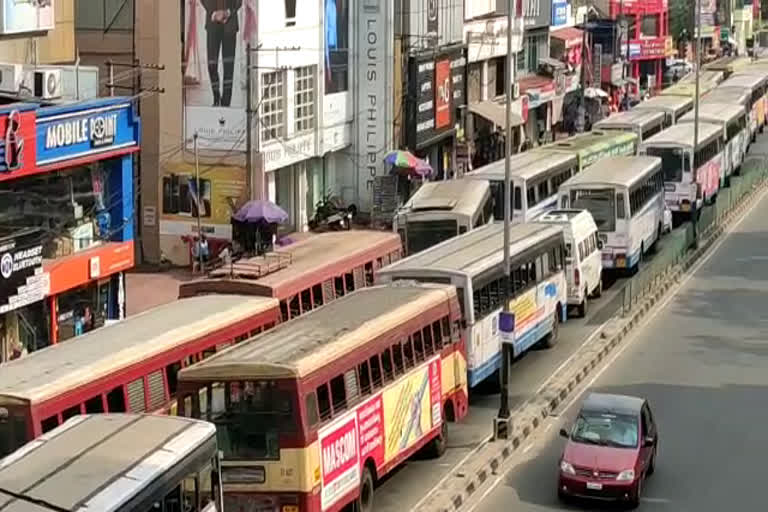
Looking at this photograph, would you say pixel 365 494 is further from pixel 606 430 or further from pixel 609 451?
pixel 606 430

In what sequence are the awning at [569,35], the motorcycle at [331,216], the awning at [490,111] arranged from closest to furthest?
the motorcycle at [331,216], the awning at [490,111], the awning at [569,35]

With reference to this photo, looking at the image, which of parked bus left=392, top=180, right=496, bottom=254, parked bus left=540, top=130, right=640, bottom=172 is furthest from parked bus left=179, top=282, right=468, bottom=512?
parked bus left=540, top=130, right=640, bottom=172

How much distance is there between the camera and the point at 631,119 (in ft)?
201

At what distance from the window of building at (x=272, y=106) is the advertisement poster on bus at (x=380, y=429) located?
69.1ft

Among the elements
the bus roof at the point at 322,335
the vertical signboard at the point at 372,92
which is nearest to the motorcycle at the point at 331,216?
the vertical signboard at the point at 372,92

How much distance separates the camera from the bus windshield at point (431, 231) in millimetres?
37062

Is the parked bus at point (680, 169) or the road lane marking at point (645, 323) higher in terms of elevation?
the parked bus at point (680, 169)

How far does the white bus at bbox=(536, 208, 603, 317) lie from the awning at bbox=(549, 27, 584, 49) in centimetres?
4307

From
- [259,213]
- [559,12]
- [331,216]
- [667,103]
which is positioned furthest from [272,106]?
[559,12]

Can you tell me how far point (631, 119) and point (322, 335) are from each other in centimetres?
4201

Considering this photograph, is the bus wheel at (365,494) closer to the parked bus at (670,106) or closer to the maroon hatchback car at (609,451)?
the maroon hatchback car at (609,451)

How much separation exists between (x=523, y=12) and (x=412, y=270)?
46.7 m

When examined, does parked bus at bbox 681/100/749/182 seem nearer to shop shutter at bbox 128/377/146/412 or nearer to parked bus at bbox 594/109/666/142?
parked bus at bbox 594/109/666/142

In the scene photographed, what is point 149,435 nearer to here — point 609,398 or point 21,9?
point 609,398
